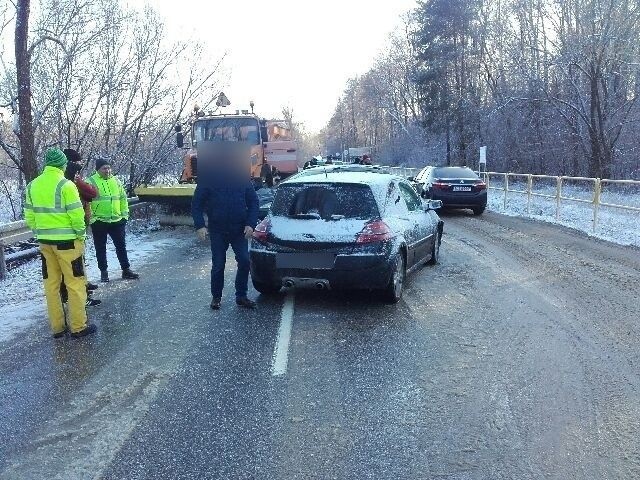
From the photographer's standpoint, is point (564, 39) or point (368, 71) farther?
point (368, 71)

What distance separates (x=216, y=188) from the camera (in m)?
6.80

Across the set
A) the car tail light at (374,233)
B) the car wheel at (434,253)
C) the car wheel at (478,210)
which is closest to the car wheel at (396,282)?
the car tail light at (374,233)

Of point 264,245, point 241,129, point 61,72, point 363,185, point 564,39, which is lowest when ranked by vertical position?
point 264,245

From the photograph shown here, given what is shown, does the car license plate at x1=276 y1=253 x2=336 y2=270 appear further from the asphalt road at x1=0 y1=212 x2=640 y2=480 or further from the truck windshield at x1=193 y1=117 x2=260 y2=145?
the truck windshield at x1=193 y1=117 x2=260 y2=145

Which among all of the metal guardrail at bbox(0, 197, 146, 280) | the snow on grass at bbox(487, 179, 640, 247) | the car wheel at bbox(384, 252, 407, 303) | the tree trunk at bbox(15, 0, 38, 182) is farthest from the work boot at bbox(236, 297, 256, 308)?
the snow on grass at bbox(487, 179, 640, 247)

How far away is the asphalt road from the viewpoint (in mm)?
3471

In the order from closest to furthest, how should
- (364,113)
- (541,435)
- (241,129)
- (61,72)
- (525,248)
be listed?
(541,435) < (525,248) < (61,72) < (241,129) < (364,113)

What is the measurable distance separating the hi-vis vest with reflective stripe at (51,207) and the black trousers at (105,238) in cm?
273

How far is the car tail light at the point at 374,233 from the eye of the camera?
6785 millimetres

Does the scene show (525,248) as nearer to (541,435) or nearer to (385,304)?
(385,304)

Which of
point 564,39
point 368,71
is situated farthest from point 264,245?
point 368,71

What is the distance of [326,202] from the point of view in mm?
7148

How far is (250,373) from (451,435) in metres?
1.78

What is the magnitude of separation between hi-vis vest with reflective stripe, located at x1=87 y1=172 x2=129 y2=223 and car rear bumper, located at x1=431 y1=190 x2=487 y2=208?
11148 mm
